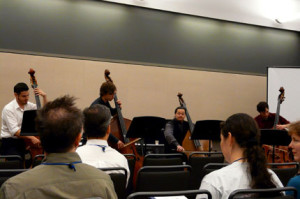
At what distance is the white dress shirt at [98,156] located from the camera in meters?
2.39

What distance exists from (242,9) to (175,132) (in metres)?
3.51

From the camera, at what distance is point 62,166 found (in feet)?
4.57

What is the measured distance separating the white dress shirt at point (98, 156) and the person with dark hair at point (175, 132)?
2852mm

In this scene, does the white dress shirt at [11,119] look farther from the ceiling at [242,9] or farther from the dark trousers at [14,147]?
the ceiling at [242,9]

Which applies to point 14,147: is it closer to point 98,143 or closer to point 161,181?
point 98,143

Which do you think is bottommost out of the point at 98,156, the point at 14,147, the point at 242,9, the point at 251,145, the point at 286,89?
the point at 14,147

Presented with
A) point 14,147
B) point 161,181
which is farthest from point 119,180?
point 14,147

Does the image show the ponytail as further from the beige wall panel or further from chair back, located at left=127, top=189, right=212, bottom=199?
the beige wall panel

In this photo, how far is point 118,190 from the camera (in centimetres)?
232

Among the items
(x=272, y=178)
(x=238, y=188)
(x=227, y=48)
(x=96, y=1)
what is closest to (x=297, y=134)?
(x=272, y=178)

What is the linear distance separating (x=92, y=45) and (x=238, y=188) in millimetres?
5041

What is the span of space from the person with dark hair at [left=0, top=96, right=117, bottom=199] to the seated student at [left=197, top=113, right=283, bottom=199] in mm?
639

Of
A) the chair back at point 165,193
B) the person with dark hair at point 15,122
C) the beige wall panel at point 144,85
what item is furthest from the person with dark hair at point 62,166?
the beige wall panel at point 144,85

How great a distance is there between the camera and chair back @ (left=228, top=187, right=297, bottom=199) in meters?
1.78
